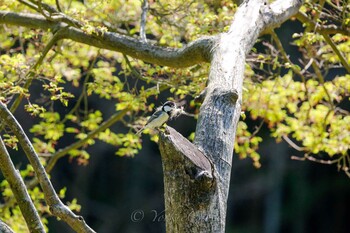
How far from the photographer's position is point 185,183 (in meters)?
2.95

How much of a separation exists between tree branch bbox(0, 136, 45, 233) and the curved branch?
4.91 ft

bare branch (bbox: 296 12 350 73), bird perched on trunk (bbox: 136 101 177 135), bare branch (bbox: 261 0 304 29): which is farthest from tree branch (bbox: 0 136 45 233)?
bare branch (bbox: 296 12 350 73)

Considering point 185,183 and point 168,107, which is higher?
point 168,107

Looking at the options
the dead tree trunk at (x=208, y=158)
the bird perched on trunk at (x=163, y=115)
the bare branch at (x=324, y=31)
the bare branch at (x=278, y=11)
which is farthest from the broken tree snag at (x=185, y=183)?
the bare branch at (x=324, y=31)

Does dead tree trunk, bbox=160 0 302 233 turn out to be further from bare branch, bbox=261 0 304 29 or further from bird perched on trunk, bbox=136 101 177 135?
bare branch, bbox=261 0 304 29

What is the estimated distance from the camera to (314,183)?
13156 mm

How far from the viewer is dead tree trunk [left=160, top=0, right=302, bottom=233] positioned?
2.95 metres

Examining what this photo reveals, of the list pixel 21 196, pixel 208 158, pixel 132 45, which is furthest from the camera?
pixel 132 45

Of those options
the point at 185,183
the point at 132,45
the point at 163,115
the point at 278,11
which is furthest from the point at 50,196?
the point at 278,11

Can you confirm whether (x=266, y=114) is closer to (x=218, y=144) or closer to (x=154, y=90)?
(x=154, y=90)

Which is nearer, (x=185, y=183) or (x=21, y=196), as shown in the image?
(x=185, y=183)

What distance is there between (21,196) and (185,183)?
0.86 m

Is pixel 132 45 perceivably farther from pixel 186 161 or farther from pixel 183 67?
pixel 186 161

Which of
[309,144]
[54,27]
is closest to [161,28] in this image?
[54,27]
